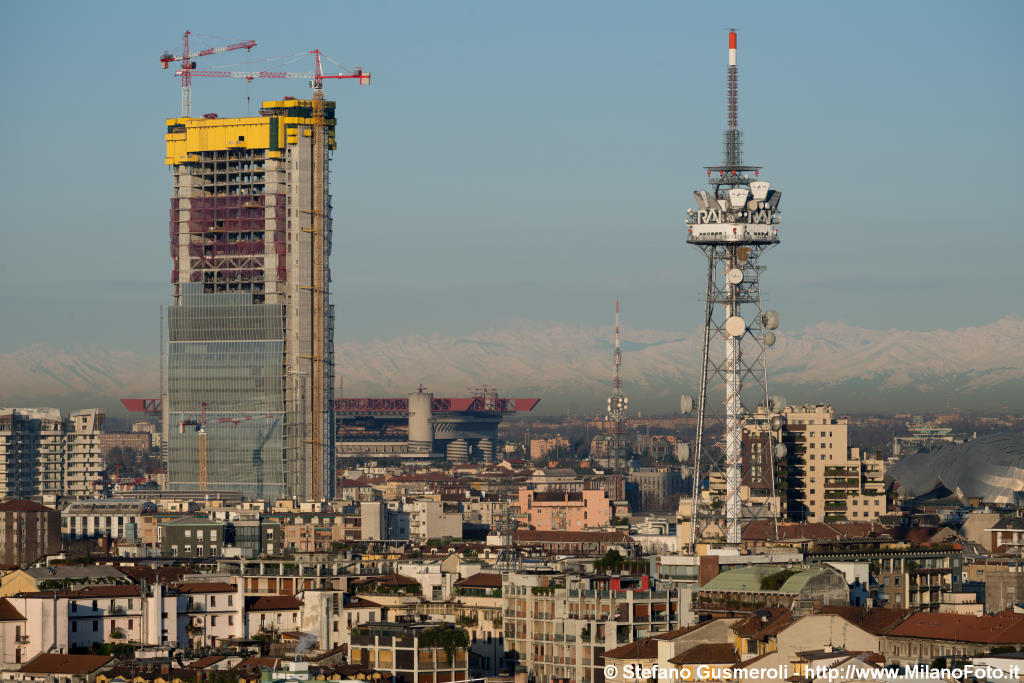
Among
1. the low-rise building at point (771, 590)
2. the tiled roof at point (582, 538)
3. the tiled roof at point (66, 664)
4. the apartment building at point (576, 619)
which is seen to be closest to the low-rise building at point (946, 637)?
the low-rise building at point (771, 590)

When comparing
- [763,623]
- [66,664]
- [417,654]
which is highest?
[763,623]

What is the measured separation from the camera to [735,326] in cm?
15612

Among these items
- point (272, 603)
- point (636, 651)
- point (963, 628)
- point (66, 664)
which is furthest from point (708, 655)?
point (272, 603)

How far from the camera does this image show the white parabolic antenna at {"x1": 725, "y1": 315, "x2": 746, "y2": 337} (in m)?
156

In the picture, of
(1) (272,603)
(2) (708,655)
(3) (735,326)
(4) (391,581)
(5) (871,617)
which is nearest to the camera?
(2) (708,655)

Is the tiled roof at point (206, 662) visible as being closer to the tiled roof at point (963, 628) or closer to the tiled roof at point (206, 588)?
the tiled roof at point (206, 588)

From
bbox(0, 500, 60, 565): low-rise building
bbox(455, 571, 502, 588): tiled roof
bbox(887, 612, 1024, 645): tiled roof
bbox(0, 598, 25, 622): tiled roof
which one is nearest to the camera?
bbox(887, 612, 1024, 645): tiled roof

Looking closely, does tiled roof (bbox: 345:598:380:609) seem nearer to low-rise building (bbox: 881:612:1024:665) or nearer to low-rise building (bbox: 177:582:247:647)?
low-rise building (bbox: 177:582:247:647)

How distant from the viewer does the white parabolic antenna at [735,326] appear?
156000mm

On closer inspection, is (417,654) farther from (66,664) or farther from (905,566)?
(905,566)

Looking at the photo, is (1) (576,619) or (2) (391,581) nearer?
(1) (576,619)

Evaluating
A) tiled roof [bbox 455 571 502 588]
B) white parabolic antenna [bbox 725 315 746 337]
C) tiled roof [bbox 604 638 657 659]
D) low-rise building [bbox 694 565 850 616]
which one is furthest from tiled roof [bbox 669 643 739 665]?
white parabolic antenna [bbox 725 315 746 337]

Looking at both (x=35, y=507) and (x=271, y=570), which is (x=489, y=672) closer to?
(x=271, y=570)

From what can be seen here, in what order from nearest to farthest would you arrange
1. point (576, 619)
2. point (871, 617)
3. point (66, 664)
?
point (871, 617) < point (66, 664) < point (576, 619)
